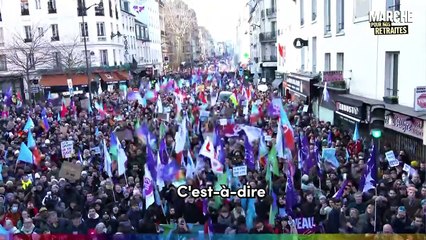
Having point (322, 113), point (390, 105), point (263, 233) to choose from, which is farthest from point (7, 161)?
point (322, 113)

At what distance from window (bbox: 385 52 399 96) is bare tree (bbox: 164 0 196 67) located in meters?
78.2

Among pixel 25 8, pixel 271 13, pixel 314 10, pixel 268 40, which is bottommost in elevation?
pixel 268 40

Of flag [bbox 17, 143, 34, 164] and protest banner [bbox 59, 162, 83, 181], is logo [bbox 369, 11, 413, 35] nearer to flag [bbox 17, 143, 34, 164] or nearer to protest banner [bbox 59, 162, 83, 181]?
protest banner [bbox 59, 162, 83, 181]

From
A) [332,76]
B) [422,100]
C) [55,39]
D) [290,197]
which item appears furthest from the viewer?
[55,39]

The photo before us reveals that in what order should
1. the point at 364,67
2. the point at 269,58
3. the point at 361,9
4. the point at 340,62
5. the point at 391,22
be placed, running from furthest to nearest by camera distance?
1. the point at 269,58
2. the point at 340,62
3. the point at 361,9
4. the point at 364,67
5. the point at 391,22

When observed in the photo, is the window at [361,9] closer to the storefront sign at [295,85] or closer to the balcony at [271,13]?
the storefront sign at [295,85]

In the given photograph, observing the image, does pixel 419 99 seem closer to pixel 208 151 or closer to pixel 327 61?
pixel 208 151

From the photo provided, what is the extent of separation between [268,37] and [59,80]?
22948mm

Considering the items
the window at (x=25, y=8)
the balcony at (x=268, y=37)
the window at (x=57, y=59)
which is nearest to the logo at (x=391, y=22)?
the window at (x=57, y=59)

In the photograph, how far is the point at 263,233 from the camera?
888 cm

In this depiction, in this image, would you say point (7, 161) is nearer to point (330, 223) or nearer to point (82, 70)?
point (330, 223)

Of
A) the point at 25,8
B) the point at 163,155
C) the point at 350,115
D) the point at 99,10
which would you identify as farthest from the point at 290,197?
the point at 25,8

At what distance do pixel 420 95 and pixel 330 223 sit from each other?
17.4 ft

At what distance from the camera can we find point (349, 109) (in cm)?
1800
